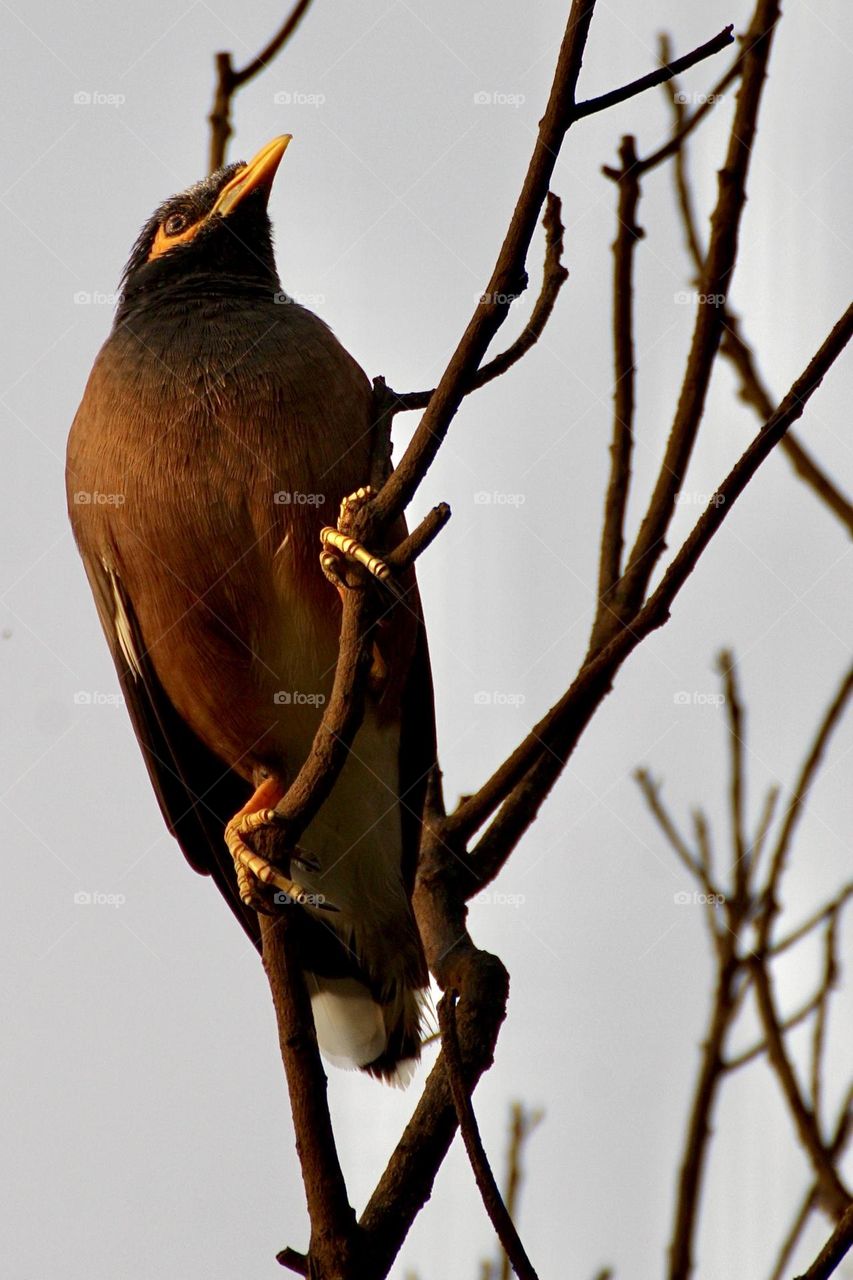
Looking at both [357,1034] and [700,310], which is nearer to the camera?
[700,310]

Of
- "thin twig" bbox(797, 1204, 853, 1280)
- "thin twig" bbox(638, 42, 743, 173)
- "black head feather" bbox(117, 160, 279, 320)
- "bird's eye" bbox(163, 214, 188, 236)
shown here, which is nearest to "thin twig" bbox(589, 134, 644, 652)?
"thin twig" bbox(638, 42, 743, 173)

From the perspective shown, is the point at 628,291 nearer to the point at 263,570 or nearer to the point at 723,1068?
the point at 263,570

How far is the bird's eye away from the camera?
404 centimetres

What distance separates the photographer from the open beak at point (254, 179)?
3871 mm

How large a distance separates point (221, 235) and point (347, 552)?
5.89ft

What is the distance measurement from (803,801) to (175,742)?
65.3 inches

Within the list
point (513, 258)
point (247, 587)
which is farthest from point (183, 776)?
point (513, 258)

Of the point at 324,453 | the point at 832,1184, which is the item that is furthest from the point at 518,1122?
the point at 324,453

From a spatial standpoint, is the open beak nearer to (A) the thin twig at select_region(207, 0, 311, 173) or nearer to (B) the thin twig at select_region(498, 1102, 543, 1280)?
(A) the thin twig at select_region(207, 0, 311, 173)

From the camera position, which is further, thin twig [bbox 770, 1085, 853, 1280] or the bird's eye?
the bird's eye

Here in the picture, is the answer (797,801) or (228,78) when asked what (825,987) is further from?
(228,78)

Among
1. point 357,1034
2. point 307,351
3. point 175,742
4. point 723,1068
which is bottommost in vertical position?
point 357,1034

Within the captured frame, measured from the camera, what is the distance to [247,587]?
3352mm

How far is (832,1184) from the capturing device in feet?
8.82
